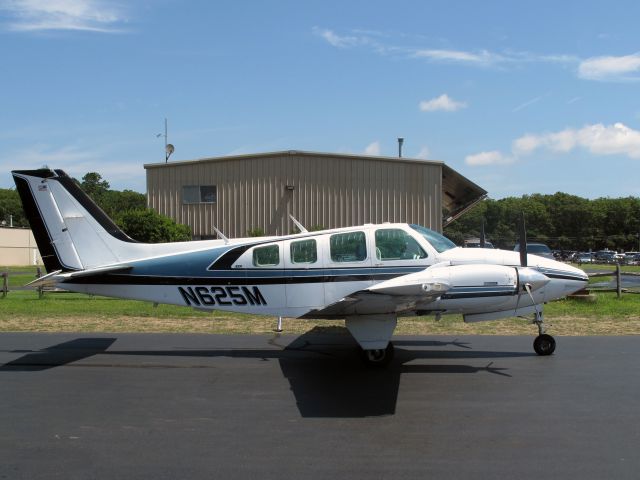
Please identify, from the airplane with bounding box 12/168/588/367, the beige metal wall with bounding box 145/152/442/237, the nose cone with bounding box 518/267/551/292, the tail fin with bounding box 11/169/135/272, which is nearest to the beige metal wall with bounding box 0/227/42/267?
the beige metal wall with bounding box 145/152/442/237

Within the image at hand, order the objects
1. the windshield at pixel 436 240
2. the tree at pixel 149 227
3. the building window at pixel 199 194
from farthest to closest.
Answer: the building window at pixel 199 194, the tree at pixel 149 227, the windshield at pixel 436 240

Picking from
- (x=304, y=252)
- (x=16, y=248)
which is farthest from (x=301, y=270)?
(x=16, y=248)

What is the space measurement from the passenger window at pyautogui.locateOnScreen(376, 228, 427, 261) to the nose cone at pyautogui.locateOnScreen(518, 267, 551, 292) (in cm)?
154

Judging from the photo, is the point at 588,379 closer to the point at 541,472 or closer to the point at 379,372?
the point at 379,372

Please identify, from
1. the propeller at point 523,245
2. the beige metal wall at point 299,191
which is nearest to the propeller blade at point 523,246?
the propeller at point 523,245

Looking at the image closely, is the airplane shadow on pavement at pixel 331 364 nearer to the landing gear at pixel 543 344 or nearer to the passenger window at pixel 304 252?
the landing gear at pixel 543 344

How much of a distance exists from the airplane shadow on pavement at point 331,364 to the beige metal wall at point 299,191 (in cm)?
1551

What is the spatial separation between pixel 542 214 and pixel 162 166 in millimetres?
83785

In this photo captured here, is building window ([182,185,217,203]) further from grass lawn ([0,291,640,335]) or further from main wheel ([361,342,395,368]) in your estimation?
main wheel ([361,342,395,368])

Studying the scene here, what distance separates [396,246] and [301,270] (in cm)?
159

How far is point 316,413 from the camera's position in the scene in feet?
21.8

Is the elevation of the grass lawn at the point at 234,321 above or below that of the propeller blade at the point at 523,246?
below

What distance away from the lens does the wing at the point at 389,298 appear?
773 centimetres

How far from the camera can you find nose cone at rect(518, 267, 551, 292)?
9266 mm
